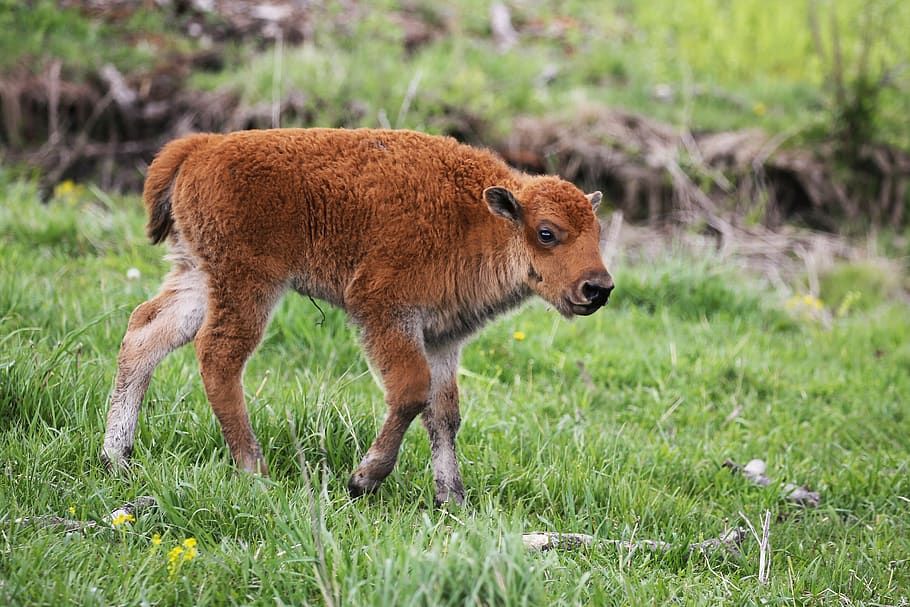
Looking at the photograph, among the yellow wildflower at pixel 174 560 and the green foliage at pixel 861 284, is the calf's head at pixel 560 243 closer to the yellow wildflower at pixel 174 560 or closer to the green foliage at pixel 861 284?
the yellow wildflower at pixel 174 560

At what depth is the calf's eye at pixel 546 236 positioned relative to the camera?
4.60 metres

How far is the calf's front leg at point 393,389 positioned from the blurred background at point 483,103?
4985 millimetres

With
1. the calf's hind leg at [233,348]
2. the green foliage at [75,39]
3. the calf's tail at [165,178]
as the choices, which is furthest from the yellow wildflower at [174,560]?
the green foliage at [75,39]

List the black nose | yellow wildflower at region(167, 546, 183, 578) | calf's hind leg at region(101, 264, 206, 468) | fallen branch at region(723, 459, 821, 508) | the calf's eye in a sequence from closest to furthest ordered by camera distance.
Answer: yellow wildflower at region(167, 546, 183, 578)
the black nose
the calf's eye
calf's hind leg at region(101, 264, 206, 468)
fallen branch at region(723, 459, 821, 508)

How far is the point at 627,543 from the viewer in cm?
453

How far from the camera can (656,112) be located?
11.6 meters

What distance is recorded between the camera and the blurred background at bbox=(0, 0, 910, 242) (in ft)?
33.5

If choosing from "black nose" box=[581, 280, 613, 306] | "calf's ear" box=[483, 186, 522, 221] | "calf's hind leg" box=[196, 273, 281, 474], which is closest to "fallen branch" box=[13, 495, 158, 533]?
"calf's hind leg" box=[196, 273, 281, 474]

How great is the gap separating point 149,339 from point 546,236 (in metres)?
2.03

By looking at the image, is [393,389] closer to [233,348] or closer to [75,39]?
[233,348]

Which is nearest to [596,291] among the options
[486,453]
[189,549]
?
[486,453]

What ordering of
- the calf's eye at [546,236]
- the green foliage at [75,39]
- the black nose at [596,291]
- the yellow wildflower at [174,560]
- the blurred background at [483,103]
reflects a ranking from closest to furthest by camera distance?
1. the yellow wildflower at [174,560]
2. the black nose at [596,291]
3. the calf's eye at [546,236]
4. the blurred background at [483,103]
5. the green foliage at [75,39]

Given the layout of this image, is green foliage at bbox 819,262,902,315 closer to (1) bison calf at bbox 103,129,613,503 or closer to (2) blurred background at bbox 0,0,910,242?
(2) blurred background at bbox 0,0,910,242

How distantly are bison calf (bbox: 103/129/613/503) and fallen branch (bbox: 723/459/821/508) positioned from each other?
1.89m
